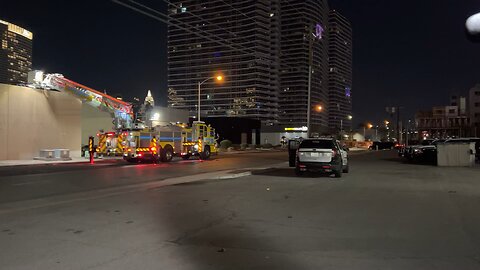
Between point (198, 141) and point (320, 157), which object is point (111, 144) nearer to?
point (198, 141)

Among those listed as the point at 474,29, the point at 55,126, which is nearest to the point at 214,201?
the point at 474,29

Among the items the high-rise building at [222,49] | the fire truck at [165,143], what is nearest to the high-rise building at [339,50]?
the high-rise building at [222,49]

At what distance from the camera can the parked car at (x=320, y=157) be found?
18.7 meters

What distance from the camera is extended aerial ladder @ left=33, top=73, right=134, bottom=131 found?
99.9ft

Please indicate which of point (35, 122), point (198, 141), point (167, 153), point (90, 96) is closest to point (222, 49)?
point (198, 141)

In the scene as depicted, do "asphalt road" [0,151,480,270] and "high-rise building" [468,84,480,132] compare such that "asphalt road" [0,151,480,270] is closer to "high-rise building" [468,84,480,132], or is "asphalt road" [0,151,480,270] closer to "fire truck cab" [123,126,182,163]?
"fire truck cab" [123,126,182,163]

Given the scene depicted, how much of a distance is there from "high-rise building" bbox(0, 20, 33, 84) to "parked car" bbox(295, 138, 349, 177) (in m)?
26.1

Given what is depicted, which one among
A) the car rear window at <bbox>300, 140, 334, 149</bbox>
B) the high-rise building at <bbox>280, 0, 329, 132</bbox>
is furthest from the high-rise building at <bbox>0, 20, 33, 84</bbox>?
the car rear window at <bbox>300, 140, 334, 149</bbox>

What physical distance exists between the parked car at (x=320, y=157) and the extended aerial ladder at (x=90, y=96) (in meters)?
14.5

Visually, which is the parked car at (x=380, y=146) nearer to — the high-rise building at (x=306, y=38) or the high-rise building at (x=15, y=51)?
the high-rise building at (x=306, y=38)

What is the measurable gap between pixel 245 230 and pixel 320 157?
1077 cm

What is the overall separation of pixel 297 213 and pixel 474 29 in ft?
27.3

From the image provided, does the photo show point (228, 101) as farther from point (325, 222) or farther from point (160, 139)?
point (325, 222)

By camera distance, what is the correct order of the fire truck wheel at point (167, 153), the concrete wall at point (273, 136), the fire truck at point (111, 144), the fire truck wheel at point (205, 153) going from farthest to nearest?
the concrete wall at point (273, 136)
the fire truck wheel at point (205, 153)
the fire truck wheel at point (167, 153)
the fire truck at point (111, 144)
